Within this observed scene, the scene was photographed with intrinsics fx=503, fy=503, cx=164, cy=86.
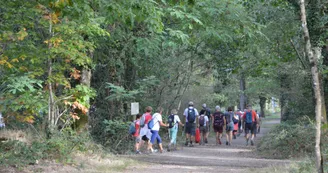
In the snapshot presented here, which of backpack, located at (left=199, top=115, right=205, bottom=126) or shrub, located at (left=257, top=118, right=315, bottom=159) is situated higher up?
backpack, located at (left=199, top=115, right=205, bottom=126)

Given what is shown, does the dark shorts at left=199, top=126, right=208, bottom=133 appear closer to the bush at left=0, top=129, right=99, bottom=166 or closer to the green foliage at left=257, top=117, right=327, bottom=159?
the green foliage at left=257, top=117, right=327, bottom=159

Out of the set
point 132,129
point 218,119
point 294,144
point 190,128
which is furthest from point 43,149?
point 218,119

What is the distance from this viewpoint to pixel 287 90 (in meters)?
25.9

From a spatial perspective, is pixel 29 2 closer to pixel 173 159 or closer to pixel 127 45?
pixel 173 159

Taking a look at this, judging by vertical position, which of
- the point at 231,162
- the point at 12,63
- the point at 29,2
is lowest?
the point at 231,162

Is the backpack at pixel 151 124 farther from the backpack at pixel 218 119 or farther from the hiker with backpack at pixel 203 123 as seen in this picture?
the backpack at pixel 218 119

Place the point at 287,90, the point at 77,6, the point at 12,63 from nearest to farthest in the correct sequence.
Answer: the point at 77,6
the point at 12,63
the point at 287,90

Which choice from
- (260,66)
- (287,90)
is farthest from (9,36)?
(287,90)

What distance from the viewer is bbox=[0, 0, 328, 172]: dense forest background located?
1207 cm

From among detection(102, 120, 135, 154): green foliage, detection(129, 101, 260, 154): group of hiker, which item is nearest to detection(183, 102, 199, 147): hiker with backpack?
detection(129, 101, 260, 154): group of hiker

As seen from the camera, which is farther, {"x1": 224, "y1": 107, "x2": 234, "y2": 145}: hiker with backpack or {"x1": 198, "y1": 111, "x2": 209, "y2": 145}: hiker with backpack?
{"x1": 224, "y1": 107, "x2": 234, "y2": 145}: hiker with backpack

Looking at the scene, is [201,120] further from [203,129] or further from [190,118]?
[190,118]

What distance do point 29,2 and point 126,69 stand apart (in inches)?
425

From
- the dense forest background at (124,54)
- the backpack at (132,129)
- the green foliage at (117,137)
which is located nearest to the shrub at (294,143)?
the dense forest background at (124,54)
